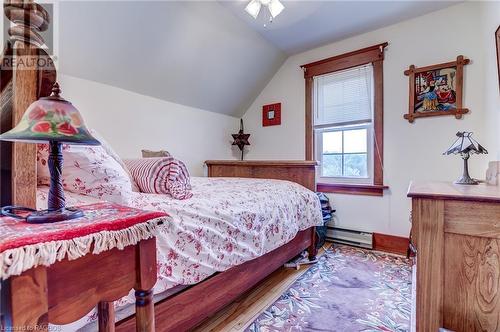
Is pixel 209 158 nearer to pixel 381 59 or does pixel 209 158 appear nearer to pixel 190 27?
pixel 190 27

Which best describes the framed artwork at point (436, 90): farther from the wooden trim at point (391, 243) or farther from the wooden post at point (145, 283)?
the wooden post at point (145, 283)

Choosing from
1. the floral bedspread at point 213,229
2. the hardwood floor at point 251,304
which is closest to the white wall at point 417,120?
the hardwood floor at point 251,304

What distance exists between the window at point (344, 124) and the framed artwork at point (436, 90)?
393 mm

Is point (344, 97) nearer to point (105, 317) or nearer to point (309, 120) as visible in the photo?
point (309, 120)

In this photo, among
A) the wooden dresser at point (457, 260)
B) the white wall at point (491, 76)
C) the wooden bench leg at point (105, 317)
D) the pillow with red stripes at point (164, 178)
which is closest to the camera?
the wooden bench leg at point (105, 317)

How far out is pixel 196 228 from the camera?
44.3 inches

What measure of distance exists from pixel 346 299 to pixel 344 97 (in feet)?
7.00

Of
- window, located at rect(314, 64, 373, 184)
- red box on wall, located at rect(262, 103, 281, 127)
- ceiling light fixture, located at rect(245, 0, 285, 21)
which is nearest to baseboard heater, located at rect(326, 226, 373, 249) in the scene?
window, located at rect(314, 64, 373, 184)

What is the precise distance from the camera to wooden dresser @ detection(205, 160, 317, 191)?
2297 millimetres

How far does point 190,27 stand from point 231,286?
7.22 feet

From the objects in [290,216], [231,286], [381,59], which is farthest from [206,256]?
[381,59]

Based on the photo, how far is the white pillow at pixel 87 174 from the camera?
95 centimetres

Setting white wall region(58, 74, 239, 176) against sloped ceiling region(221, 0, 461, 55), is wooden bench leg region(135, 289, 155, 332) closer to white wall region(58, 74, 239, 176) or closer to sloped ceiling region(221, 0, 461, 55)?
white wall region(58, 74, 239, 176)

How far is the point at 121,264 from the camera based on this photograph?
0.61m
